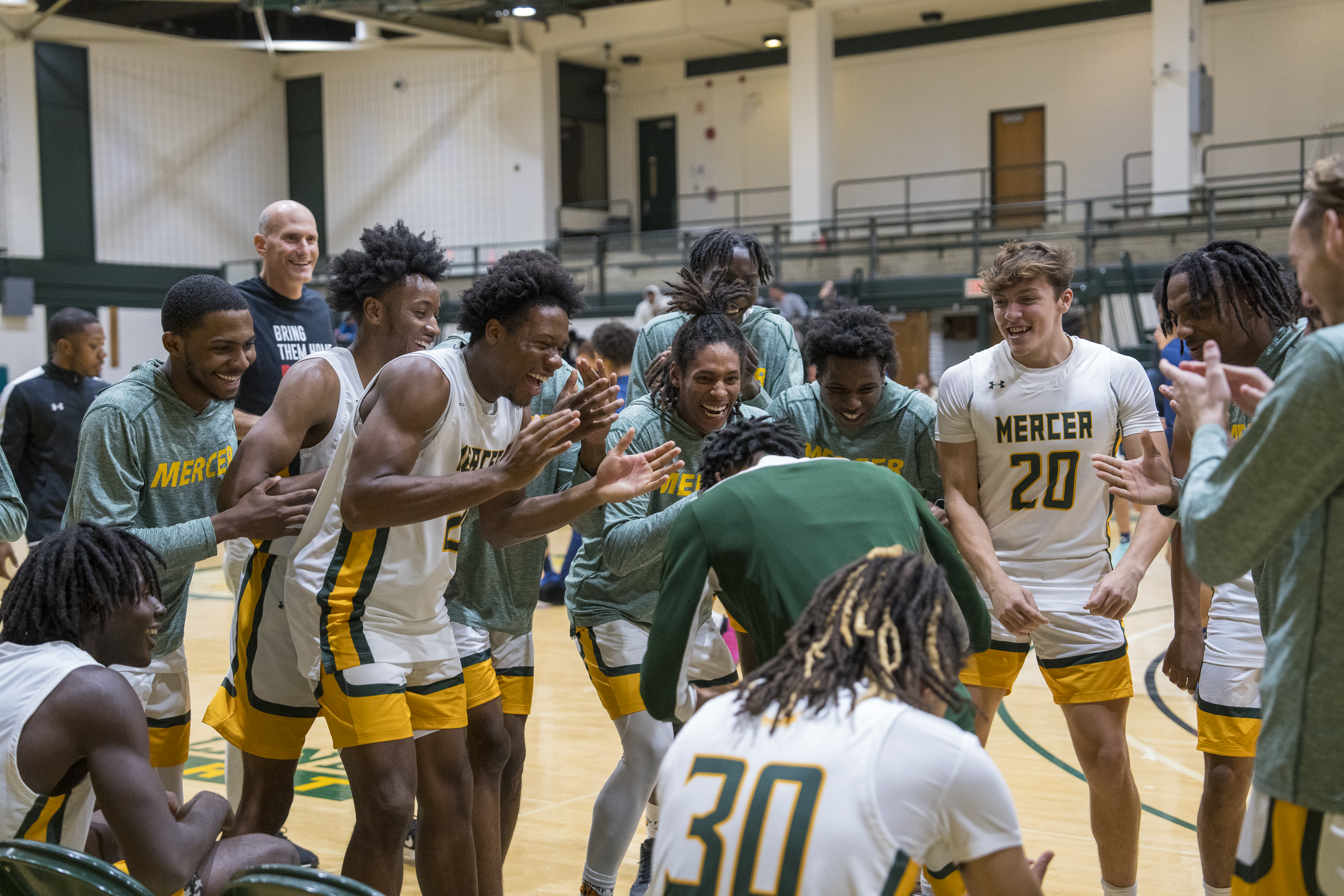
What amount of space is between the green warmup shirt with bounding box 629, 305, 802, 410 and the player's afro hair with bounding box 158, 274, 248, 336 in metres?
1.56

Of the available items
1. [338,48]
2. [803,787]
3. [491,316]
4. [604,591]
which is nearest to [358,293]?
[491,316]

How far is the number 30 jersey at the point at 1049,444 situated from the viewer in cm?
397

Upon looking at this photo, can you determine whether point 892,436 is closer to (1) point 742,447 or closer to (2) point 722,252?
(2) point 722,252

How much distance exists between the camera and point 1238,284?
3.33 metres

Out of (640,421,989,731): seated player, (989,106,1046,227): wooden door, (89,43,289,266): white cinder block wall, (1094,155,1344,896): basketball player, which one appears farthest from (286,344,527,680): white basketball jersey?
(89,43,289,266): white cinder block wall

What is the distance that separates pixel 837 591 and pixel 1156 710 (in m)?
4.82

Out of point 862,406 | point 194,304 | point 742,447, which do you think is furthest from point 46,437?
point 742,447

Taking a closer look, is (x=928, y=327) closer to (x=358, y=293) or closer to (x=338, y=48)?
(x=338, y=48)

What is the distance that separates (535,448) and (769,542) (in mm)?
839

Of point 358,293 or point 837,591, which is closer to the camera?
point 837,591

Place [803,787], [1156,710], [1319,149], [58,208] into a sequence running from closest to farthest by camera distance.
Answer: [803,787], [1156,710], [1319,149], [58,208]

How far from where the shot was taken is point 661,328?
485cm

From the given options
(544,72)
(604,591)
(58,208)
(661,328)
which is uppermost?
(544,72)

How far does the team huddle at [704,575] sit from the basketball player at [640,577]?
0.04 feet
